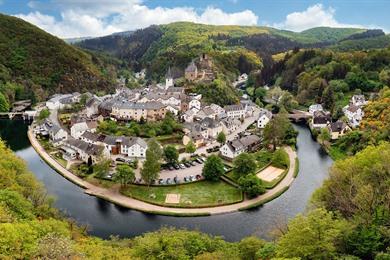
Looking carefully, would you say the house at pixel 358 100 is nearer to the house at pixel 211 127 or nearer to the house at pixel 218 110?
the house at pixel 218 110

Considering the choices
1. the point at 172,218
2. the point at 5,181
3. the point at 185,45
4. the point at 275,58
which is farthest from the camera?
the point at 185,45

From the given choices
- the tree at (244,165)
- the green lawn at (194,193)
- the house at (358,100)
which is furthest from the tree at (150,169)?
the house at (358,100)

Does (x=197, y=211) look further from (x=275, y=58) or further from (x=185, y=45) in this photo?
(x=185, y=45)

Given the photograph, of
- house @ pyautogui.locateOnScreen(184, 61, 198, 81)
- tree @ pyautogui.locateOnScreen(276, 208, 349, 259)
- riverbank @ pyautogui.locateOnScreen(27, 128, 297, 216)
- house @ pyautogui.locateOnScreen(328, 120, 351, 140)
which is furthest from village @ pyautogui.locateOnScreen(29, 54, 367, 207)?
tree @ pyautogui.locateOnScreen(276, 208, 349, 259)

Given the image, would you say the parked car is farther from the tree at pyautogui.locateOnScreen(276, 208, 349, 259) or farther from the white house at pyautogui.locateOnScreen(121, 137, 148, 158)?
the tree at pyautogui.locateOnScreen(276, 208, 349, 259)

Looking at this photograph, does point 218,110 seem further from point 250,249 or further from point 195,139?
point 250,249

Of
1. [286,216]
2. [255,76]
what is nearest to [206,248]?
[286,216]
